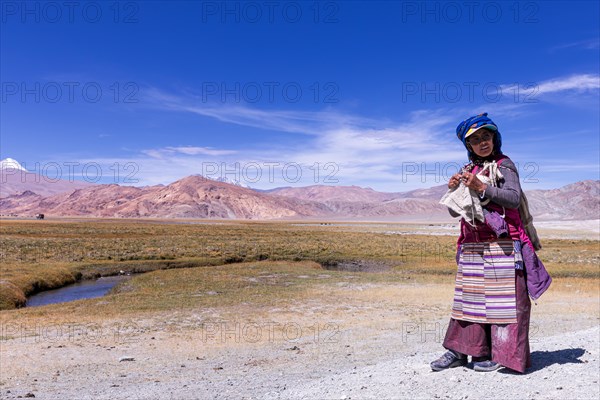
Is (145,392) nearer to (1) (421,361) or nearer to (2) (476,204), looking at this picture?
(1) (421,361)

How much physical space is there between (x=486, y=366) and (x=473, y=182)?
78.5 inches

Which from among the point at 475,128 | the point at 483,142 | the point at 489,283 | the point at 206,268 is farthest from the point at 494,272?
the point at 206,268

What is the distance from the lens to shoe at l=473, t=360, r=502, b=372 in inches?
192

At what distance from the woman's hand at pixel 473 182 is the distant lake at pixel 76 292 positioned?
20203 mm

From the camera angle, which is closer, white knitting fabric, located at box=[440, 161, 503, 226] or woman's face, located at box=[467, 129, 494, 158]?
white knitting fabric, located at box=[440, 161, 503, 226]

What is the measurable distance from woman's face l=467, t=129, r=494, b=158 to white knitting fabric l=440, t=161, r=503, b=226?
0.16 meters

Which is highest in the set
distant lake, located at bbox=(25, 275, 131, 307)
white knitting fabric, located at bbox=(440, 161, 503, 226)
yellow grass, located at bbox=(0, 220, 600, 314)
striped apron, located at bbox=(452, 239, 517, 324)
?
white knitting fabric, located at bbox=(440, 161, 503, 226)

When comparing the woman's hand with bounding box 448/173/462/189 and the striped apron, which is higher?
the woman's hand with bounding box 448/173/462/189

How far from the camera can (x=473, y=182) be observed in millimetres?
4426

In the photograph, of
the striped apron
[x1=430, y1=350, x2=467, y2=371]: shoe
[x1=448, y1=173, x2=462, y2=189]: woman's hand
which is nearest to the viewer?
[x1=448, y1=173, x2=462, y2=189]: woman's hand

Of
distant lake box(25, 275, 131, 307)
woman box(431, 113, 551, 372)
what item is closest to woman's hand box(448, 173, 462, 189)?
woman box(431, 113, 551, 372)

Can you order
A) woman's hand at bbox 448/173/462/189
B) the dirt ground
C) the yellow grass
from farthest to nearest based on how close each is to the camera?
the yellow grass
the dirt ground
woman's hand at bbox 448/173/462/189

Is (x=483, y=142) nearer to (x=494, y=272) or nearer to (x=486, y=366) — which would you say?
(x=494, y=272)

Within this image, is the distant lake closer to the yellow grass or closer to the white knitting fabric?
the yellow grass
